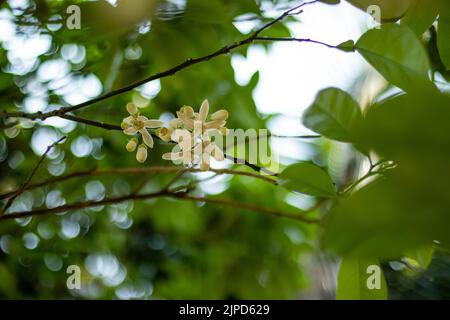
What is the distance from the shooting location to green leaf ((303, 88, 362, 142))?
510 millimetres

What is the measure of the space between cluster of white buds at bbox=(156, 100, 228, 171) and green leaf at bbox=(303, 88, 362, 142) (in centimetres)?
15

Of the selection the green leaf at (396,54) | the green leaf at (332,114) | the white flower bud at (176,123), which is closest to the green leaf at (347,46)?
the green leaf at (396,54)

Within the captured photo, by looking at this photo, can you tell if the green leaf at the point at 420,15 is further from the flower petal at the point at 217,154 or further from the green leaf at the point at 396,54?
the flower petal at the point at 217,154

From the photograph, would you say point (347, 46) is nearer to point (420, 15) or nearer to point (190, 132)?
point (420, 15)

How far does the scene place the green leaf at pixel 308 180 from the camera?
598mm

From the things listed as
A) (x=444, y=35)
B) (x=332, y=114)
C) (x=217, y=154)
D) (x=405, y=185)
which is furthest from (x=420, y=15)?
(x=405, y=185)

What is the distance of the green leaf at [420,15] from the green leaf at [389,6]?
0.01 metres

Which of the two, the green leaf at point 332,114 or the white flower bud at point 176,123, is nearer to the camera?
the green leaf at point 332,114

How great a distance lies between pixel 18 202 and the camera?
1188 millimetres

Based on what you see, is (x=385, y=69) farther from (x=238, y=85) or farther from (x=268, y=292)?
(x=268, y=292)

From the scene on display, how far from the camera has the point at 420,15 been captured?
0.60 metres

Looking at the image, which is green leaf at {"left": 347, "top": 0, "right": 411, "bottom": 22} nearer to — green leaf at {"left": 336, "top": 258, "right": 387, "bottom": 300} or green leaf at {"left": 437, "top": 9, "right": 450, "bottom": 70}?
green leaf at {"left": 437, "top": 9, "right": 450, "bottom": 70}

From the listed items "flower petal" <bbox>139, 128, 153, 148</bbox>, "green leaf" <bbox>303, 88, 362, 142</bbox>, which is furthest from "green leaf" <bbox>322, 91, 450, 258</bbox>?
"flower petal" <bbox>139, 128, 153, 148</bbox>

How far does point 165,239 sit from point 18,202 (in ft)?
1.85
